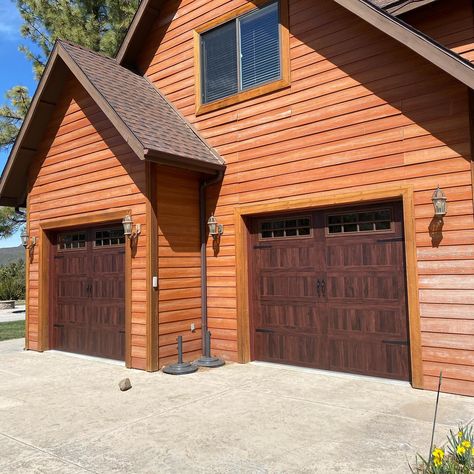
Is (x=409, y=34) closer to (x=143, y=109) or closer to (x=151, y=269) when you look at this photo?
(x=143, y=109)

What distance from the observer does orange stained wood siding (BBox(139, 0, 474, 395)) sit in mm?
5473

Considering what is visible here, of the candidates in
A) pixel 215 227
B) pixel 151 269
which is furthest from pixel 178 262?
pixel 215 227

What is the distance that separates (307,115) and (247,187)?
1.44 meters

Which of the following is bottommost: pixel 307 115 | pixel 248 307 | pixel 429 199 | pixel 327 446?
pixel 327 446

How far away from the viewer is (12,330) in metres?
13.1

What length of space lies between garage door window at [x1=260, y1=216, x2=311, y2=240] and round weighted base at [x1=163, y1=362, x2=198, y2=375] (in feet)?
7.36

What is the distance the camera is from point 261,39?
24.8ft

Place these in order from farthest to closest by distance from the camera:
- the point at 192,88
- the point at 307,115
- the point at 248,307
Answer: the point at 192,88 → the point at 248,307 → the point at 307,115

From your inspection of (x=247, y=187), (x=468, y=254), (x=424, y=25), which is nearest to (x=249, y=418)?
(x=468, y=254)

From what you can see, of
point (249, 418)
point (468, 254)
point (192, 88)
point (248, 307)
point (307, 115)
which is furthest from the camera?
point (192, 88)

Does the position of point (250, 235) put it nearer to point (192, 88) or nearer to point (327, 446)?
point (192, 88)

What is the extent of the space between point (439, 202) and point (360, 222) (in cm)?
117

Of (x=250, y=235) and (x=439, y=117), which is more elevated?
(x=439, y=117)

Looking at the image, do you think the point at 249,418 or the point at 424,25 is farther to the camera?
the point at 424,25
